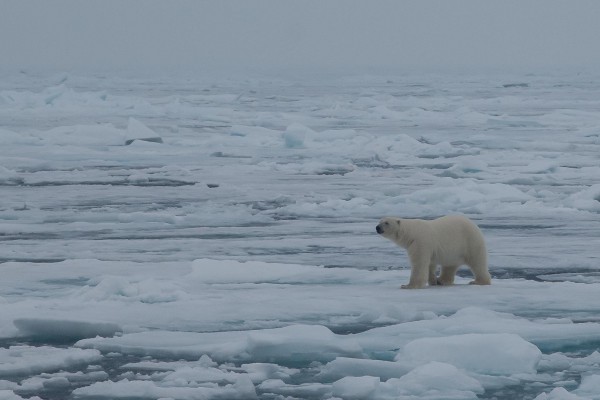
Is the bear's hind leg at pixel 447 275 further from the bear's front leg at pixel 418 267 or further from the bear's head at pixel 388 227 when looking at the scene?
the bear's head at pixel 388 227

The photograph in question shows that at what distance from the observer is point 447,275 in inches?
206

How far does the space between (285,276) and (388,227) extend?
714mm

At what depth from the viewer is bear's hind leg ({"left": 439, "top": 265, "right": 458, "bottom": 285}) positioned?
5215mm

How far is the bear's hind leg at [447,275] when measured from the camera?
521cm

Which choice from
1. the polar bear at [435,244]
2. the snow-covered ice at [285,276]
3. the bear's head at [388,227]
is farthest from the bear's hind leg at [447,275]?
the bear's head at [388,227]

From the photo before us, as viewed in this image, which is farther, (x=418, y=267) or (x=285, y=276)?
(x=285, y=276)

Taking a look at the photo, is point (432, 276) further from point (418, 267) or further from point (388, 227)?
point (388, 227)

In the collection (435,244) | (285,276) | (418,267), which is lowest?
(285,276)

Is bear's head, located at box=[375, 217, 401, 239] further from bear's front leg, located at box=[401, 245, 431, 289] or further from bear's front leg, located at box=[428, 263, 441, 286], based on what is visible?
bear's front leg, located at box=[428, 263, 441, 286]

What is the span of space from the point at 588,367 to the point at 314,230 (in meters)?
4.03

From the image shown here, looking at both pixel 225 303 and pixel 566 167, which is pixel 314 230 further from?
pixel 566 167

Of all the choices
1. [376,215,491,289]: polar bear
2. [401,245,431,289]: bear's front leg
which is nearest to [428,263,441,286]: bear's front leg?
[376,215,491,289]: polar bear

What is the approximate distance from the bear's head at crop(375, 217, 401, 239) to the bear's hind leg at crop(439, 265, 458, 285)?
34 centimetres

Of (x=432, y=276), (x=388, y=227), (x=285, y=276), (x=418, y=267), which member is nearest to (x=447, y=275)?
(x=432, y=276)
